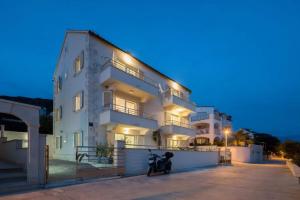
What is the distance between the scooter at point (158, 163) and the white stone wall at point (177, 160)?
0.69m

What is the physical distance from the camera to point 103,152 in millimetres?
16906

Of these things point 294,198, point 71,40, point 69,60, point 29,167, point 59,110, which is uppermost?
point 71,40

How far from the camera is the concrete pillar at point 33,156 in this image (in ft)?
35.3

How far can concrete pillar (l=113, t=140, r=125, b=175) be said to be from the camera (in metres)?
14.8

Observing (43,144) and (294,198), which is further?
(43,144)

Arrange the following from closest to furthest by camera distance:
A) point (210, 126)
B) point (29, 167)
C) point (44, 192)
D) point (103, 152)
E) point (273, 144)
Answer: point (44, 192), point (29, 167), point (103, 152), point (210, 126), point (273, 144)

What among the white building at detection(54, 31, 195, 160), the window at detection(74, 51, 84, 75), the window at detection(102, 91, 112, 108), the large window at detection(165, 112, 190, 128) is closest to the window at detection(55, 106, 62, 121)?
the white building at detection(54, 31, 195, 160)

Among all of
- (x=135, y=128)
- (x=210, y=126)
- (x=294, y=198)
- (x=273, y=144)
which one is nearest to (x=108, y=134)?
(x=135, y=128)

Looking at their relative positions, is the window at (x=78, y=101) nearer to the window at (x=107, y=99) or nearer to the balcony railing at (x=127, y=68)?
the window at (x=107, y=99)

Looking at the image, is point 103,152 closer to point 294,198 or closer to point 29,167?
point 29,167

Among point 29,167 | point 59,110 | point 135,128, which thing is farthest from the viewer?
point 59,110

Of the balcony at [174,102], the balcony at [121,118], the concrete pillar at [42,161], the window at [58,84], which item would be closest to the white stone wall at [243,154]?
the balcony at [174,102]

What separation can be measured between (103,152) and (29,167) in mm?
6475

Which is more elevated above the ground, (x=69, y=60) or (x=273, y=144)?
(x=69, y=60)
